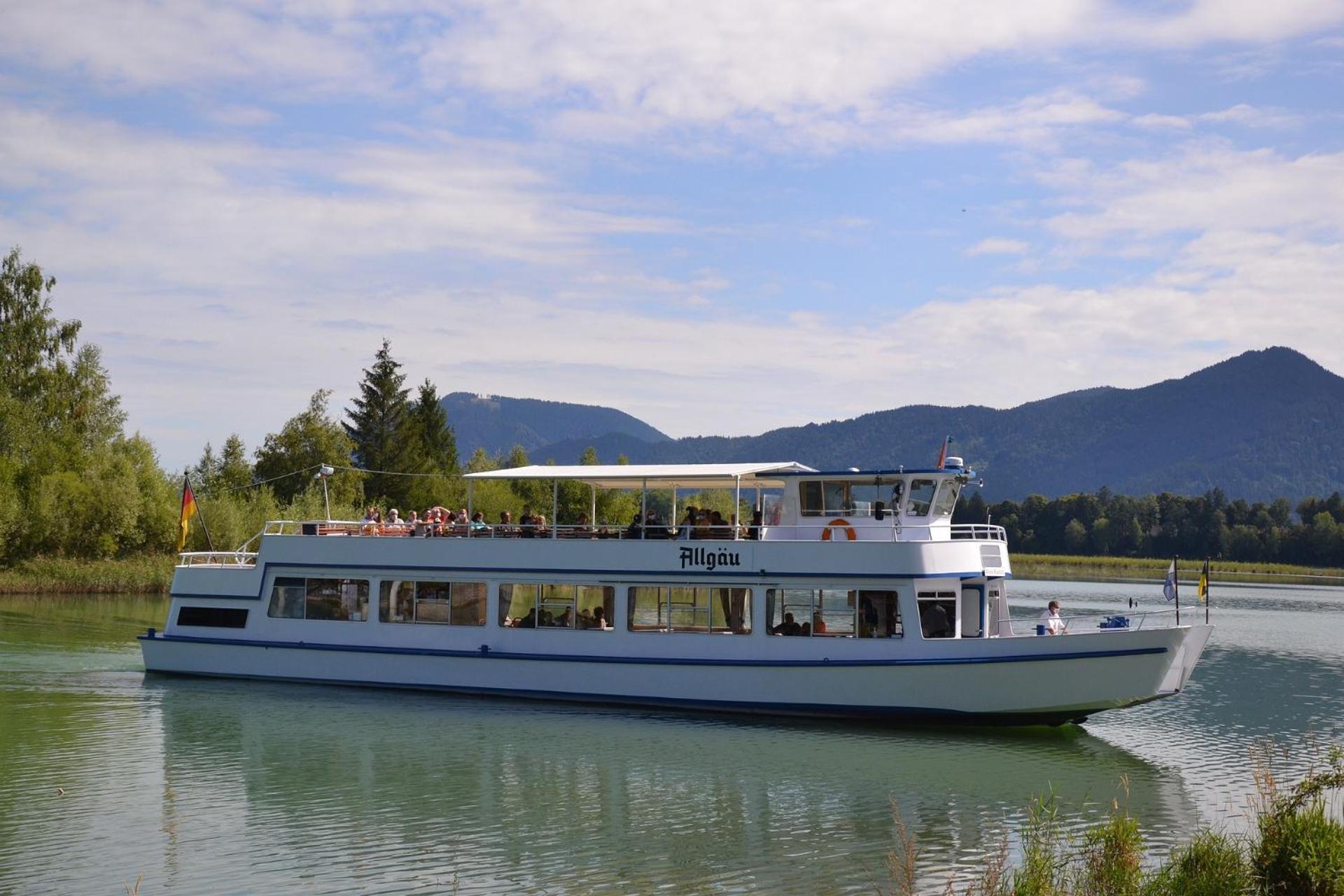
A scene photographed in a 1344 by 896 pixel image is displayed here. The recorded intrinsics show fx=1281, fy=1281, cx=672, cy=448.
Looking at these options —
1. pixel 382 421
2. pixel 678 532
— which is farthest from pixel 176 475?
pixel 678 532

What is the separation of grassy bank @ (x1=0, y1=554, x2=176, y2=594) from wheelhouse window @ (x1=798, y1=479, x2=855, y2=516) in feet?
101

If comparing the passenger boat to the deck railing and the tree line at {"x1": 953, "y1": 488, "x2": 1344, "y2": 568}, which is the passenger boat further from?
the tree line at {"x1": 953, "y1": 488, "x2": 1344, "y2": 568}

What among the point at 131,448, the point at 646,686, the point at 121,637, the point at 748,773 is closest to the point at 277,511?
the point at 131,448

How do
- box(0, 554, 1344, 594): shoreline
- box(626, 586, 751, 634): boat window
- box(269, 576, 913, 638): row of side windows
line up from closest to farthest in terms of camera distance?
1. box(269, 576, 913, 638): row of side windows
2. box(626, 586, 751, 634): boat window
3. box(0, 554, 1344, 594): shoreline

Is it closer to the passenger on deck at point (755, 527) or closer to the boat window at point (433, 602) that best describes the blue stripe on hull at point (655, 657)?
the boat window at point (433, 602)

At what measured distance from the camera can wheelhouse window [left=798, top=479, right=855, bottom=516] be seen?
2062 centimetres

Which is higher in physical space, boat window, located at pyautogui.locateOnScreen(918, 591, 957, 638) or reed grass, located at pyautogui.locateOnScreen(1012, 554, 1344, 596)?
boat window, located at pyautogui.locateOnScreen(918, 591, 957, 638)

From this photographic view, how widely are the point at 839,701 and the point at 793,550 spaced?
7.86 feet

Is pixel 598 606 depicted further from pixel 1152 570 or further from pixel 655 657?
pixel 1152 570

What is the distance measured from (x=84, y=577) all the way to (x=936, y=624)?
112 feet

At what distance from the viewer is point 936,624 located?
19.2m

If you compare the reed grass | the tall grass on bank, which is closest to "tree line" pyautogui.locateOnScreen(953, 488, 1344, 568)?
the reed grass

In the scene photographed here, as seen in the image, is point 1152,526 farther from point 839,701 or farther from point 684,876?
point 684,876

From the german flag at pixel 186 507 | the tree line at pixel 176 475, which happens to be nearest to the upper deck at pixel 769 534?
the german flag at pixel 186 507
